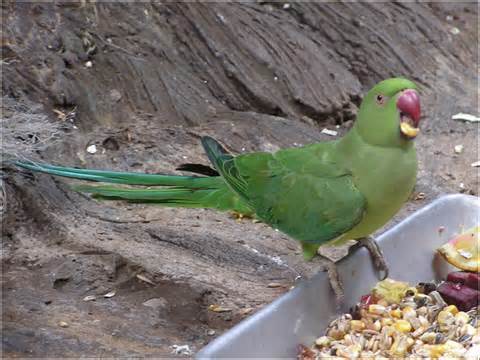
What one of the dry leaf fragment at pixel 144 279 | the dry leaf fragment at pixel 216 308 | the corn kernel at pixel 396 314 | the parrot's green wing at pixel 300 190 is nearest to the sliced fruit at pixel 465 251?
the corn kernel at pixel 396 314

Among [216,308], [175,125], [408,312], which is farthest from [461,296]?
[175,125]

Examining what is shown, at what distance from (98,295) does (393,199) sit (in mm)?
1063

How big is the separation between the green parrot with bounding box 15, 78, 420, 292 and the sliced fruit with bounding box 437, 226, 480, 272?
301mm

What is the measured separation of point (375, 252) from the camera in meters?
2.21

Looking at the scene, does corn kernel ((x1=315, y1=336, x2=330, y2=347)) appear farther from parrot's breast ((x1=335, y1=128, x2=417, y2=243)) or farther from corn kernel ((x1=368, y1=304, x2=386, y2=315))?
parrot's breast ((x1=335, y1=128, x2=417, y2=243))

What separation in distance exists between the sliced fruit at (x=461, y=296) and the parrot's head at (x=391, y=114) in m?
0.52

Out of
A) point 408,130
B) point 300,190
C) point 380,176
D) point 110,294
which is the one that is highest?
point 408,130

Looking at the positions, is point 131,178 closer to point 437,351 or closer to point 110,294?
point 110,294

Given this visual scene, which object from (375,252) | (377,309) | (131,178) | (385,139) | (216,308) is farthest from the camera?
(216,308)

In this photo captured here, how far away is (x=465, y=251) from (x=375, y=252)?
13.4 inches

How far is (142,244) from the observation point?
2.80 metres

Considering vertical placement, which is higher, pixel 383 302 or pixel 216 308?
pixel 383 302

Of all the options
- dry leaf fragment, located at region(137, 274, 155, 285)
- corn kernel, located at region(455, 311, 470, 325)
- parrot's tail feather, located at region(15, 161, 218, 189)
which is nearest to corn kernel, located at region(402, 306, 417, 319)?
corn kernel, located at region(455, 311, 470, 325)

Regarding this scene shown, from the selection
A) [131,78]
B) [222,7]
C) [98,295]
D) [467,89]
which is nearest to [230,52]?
[222,7]
